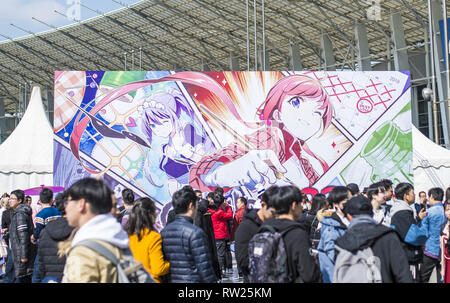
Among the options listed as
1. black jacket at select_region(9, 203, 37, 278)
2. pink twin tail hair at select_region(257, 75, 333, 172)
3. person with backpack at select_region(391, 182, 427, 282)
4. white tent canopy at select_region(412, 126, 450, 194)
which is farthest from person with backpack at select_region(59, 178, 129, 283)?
white tent canopy at select_region(412, 126, 450, 194)

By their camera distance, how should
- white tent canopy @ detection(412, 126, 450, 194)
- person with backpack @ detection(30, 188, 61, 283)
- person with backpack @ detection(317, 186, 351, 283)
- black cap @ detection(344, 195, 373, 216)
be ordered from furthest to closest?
white tent canopy @ detection(412, 126, 450, 194)
person with backpack @ detection(30, 188, 61, 283)
person with backpack @ detection(317, 186, 351, 283)
black cap @ detection(344, 195, 373, 216)

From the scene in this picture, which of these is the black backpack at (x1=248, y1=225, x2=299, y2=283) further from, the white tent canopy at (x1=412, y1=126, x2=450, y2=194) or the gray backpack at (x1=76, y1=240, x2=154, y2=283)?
the white tent canopy at (x1=412, y1=126, x2=450, y2=194)

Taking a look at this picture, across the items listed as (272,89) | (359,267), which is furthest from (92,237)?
(272,89)

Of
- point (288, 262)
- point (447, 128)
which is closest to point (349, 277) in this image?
point (288, 262)

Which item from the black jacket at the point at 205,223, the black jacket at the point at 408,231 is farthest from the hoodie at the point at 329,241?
the black jacket at the point at 205,223

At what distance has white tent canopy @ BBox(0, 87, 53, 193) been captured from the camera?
1661 cm

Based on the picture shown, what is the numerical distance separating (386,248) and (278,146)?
33.6 ft

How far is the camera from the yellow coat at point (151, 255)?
4.68 metres

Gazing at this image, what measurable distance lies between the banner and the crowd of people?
22.5 ft

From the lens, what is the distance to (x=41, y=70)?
49.2 metres

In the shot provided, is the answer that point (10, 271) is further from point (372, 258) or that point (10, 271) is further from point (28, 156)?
point (28, 156)

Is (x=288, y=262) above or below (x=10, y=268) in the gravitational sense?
above
